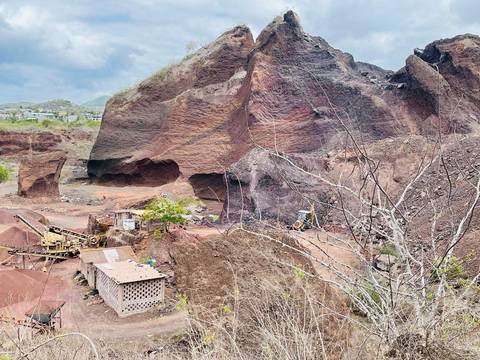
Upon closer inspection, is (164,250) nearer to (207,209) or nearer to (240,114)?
(207,209)

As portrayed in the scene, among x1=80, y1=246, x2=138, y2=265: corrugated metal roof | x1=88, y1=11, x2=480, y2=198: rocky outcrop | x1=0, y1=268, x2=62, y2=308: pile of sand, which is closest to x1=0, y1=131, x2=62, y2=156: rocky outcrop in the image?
x1=88, y1=11, x2=480, y2=198: rocky outcrop

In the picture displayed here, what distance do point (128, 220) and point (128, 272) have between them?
5.35 m

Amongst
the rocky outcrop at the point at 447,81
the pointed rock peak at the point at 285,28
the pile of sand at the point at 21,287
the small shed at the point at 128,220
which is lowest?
the pile of sand at the point at 21,287

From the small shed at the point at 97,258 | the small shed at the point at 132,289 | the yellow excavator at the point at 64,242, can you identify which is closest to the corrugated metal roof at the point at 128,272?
the small shed at the point at 132,289

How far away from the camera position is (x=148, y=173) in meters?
27.6

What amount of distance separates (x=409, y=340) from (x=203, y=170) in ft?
72.6

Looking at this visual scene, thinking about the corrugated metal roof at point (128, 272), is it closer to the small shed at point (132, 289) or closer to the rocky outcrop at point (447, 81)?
the small shed at point (132, 289)

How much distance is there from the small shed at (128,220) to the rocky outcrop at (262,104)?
3.52m

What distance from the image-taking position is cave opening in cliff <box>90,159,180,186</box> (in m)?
26.5

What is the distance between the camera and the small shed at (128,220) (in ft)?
47.3

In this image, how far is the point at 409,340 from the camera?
296cm

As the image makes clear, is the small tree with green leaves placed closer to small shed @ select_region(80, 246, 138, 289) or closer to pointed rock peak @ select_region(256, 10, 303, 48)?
small shed @ select_region(80, 246, 138, 289)

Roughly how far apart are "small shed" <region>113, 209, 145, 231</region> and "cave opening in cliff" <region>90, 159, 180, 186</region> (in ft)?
33.7

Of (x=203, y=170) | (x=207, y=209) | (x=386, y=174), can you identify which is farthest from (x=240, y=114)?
(x=386, y=174)
